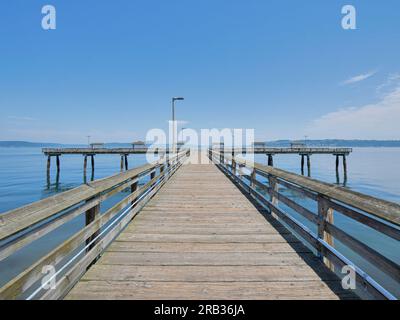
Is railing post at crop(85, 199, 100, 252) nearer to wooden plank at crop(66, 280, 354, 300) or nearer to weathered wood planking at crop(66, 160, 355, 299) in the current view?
weathered wood planking at crop(66, 160, 355, 299)

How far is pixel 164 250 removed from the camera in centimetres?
363

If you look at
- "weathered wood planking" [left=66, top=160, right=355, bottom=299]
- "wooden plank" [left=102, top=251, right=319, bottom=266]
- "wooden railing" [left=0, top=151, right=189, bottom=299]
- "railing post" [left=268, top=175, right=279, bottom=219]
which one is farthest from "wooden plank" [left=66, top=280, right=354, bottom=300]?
"railing post" [left=268, top=175, right=279, bottom=219]

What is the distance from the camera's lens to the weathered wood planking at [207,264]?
256 centimetres

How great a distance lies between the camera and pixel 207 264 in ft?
10.5

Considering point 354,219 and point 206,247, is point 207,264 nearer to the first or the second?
point 206,247

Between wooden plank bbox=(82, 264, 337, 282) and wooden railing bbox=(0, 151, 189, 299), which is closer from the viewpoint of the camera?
wooden railing bbox=(0, 151, 189, 299)

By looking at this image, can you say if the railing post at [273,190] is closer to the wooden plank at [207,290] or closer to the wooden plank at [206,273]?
the wooden plank at [206,273]

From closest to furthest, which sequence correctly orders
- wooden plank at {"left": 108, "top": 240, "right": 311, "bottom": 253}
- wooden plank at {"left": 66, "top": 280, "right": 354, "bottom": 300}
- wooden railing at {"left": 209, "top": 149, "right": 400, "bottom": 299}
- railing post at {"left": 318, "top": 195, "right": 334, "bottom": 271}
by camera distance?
wooden railing at {"left": 209, "top": 149, "right": 400, "bottom": 299}, wooden plank at {"left": 66, "top": 280, "right": 354, "bottom": 300}, railing post at {"left": 318, "top": 195, "right": 334, "bottom": 271}, wooden plank at {"left": 108, "top": 240, "right": 311, "bottom": 253}

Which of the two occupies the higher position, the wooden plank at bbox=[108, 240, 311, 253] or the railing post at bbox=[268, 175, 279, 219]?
the railing post at bbox=[268, 175, 279, 219]

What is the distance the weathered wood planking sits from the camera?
2.56 m

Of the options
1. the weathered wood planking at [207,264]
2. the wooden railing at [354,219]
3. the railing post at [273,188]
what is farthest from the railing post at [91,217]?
the railing post at [273,188]

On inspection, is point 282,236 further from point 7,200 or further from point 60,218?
point 7,200

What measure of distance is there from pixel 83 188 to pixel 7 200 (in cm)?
2199
